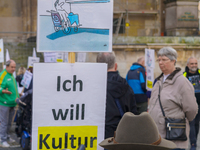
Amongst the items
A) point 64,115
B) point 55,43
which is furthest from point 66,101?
point 55,43

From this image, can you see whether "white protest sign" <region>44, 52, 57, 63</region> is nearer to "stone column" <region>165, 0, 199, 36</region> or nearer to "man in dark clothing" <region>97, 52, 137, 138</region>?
"man in dark clothing" <region>97, 52, 137, 138</region>

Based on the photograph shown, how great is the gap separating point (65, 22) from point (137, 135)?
1.54 metres

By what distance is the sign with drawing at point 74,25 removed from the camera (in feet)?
10.7

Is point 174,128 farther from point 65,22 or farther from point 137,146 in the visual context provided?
point 137,146

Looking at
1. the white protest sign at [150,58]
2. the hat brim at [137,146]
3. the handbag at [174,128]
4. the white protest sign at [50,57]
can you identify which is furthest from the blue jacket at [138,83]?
the hat brim at [137,146]

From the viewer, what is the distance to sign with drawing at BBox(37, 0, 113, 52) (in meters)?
3.25

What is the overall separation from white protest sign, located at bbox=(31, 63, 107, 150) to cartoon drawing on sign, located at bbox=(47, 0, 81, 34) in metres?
0.32

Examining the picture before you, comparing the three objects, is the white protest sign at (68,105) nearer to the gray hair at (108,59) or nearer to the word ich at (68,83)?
the word ich at (68,83)

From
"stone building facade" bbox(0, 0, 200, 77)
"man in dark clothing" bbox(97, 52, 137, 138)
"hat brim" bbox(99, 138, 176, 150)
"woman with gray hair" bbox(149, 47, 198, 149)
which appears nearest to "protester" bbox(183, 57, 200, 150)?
"woman with gray hair" bbox(149, 47, 198, 149)

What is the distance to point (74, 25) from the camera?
10.9 feet

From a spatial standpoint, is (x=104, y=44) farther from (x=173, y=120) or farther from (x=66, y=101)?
(x=173, y=120)

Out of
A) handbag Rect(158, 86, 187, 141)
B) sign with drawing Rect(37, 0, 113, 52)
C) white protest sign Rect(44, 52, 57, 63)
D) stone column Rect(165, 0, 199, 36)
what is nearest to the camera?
sign with drawing Rect(37, 0, 113, 52)

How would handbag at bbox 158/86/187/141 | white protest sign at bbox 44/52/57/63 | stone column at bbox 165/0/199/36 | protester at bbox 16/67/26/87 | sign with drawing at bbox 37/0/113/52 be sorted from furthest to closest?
stone column at bbox 165/0/199/36, white protest sign at bbox 44/52/57/63, protester at bbox 16/67/26/87, handbag at bbox 158/86/187/141, sign with drawing at bbox 37/0/113/52

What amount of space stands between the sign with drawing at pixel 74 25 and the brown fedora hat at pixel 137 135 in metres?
1.34
